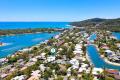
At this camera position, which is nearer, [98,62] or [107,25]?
[98,62]

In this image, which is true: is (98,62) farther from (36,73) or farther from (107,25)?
(107,25)

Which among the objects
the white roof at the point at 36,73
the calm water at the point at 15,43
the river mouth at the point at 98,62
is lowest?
the calm water at the point at 15,43

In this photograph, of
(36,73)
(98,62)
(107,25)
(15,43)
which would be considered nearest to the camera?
(36,73)

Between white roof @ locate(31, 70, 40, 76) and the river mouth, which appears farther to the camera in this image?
the river mouth

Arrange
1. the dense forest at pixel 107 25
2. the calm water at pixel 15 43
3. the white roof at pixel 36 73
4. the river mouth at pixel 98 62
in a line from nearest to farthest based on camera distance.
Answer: the white roof at pixel 36 73, the river mouth at pixel 98 62, the calm water at pixel 15 43, the dense forest at pixel 107 25

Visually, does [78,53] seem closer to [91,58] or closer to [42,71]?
[91,58]

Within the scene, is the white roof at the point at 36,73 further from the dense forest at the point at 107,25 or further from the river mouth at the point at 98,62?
the dense forest at the point at 107,25

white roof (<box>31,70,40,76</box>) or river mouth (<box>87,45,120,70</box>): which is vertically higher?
white roof (<box>31,70,40,76</box>)

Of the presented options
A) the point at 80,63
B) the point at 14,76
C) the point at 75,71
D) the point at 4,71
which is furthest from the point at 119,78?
the point at 4,71

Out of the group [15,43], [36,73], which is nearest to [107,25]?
[15,43]

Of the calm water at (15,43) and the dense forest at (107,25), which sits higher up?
the dense forest at (107,25)

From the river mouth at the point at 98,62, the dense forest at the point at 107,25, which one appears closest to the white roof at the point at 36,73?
the river mouth at the point at 98,62

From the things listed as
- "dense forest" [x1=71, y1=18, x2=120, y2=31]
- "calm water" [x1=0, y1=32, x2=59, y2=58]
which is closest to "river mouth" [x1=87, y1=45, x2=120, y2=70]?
"calm water" [x1=0, y1=32, x2=59, y2=58]

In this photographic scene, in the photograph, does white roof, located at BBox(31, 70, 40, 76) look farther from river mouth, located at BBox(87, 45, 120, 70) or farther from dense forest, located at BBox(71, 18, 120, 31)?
dense forest, located at BBox(71, 18, 120, 31)
